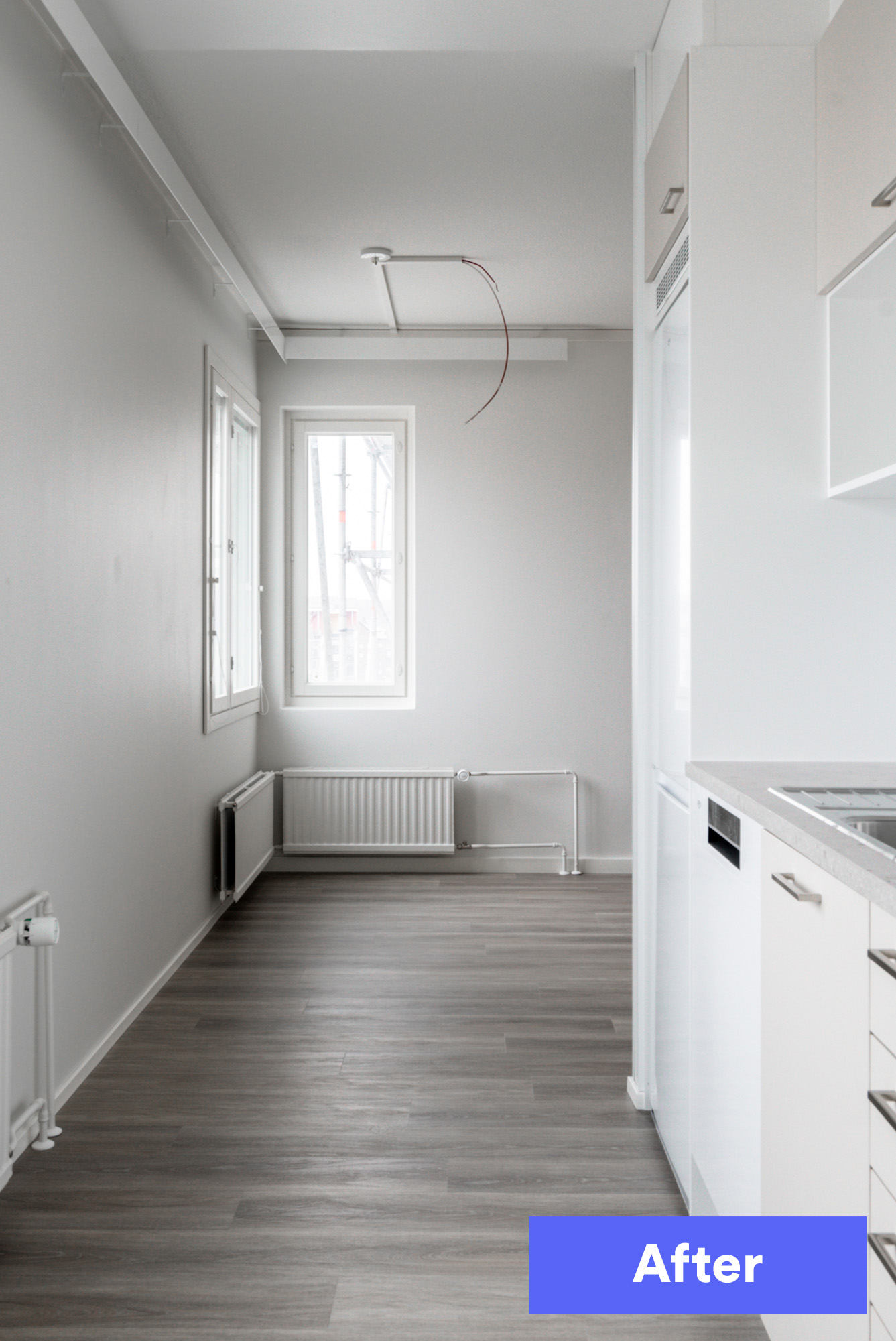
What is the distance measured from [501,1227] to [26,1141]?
1.16m

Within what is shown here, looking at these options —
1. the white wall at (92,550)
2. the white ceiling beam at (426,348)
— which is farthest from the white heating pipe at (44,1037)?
the white ceiling beam at (426,348)

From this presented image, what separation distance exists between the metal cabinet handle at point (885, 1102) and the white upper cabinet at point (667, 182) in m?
1.75

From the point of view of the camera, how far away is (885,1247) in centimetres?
118

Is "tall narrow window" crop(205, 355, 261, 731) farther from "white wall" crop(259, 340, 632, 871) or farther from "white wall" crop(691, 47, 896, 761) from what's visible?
"white wall" crop(691, 47, 896, 761)

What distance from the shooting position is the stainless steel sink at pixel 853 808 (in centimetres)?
157

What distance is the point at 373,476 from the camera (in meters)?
5.64

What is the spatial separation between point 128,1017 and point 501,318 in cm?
372

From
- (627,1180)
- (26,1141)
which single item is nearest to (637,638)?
(627,1180)

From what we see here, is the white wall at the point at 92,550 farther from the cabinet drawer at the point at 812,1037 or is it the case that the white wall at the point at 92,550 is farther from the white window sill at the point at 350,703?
the cabinet drawer at the point at 812,1037

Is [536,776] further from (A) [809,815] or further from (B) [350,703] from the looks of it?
(A) [809,815]

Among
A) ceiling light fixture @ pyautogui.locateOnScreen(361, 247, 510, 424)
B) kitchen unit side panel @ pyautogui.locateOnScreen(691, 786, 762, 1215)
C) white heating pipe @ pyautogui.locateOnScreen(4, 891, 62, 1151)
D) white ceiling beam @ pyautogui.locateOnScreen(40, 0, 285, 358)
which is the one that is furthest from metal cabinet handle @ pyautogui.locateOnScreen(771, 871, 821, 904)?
ceiling light fixture @ pyautogui.locateOnScreen(361, 247, 510, 424)

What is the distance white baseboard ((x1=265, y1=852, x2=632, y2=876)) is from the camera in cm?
547

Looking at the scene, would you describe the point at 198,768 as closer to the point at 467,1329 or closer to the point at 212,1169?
the point at 212,1169

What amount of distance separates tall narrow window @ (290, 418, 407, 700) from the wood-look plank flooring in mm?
1908
